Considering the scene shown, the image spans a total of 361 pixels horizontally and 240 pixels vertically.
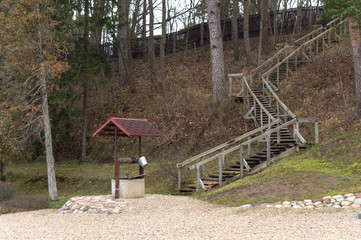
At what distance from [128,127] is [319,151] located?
669cm

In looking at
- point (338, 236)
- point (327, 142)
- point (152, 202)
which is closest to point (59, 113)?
point (152, 202)

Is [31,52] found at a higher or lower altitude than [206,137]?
higher

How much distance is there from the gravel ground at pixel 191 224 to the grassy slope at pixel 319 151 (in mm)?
1104

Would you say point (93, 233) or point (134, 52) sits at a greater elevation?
point (134, 52)

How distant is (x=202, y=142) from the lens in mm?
20516

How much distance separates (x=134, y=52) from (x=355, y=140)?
2633 centimetres

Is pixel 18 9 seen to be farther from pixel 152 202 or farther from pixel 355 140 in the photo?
pixel 355 140

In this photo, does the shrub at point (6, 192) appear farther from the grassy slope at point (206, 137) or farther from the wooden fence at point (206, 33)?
the wooden fence at point (206, 33)

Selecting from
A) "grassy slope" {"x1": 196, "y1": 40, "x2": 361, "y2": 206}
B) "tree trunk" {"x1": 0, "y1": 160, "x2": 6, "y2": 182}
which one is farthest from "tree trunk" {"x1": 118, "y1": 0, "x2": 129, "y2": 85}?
"grassy slope" {"x1": 196, "y1": 40, "x2": 361, "y2": 206}

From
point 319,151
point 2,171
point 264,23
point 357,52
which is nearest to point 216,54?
point 357,52

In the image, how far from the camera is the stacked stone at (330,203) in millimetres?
9406

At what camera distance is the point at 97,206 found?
12.0m

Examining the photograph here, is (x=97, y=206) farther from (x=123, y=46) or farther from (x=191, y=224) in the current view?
(x=123, y=46)

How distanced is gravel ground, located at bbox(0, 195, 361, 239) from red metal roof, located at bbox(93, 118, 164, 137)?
2713mm
